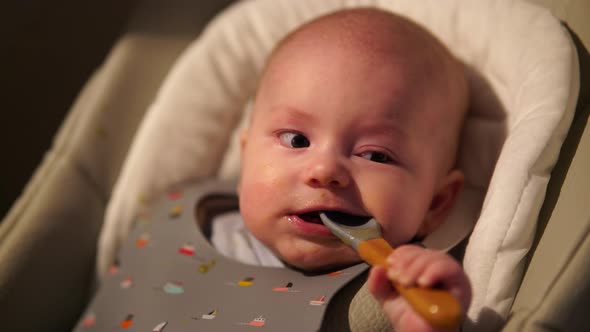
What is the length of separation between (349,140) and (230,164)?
41 cm

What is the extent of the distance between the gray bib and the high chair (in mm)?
54

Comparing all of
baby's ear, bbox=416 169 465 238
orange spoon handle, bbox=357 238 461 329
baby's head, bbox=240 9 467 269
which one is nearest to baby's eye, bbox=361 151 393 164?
baby's head, bbox=240 9 467 269

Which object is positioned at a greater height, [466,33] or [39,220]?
[466,33]

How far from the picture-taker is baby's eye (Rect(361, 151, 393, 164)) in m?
0.88

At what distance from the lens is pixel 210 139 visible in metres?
1.23

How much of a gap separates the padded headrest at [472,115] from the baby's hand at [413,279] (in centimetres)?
15

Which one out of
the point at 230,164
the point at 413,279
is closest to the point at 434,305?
the point at 413,279

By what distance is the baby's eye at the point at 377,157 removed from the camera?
0.88m

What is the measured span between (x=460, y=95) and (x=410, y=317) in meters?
0.44

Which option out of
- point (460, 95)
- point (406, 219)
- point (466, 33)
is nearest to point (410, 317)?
point (406, 219)

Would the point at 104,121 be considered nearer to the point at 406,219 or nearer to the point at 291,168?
the point at 291,168

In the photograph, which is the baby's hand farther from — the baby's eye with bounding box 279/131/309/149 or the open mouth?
the baby's eye with bounding box 279/131/309/149

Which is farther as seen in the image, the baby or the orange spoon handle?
the baby

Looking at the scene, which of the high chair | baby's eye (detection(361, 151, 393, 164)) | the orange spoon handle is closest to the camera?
the orange spoon handle
